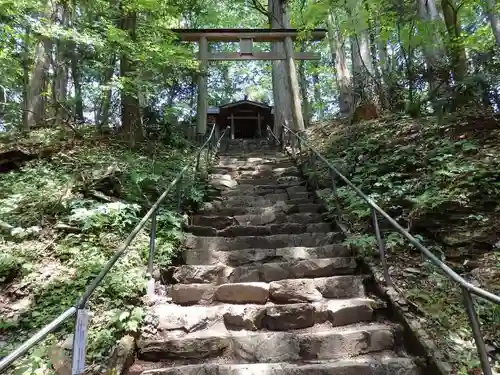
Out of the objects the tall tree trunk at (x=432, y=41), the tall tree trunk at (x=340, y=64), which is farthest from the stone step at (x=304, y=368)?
the tall tree trunk at (x=340, y=64)

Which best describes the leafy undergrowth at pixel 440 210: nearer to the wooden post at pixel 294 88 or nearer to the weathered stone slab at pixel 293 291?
the weathered stone slab at pixel 293 291

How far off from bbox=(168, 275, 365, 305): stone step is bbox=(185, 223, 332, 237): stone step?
127 cm

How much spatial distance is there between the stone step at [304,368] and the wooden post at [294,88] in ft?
25.0

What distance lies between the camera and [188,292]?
3.37 m

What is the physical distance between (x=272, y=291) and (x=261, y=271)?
1.18ft

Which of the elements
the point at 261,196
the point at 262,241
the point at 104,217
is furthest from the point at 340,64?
the point at 104,217

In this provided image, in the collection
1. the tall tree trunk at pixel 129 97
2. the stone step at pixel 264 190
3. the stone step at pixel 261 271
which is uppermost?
the tall tree trunk at pixel 129 97

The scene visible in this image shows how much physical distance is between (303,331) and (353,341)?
420mm

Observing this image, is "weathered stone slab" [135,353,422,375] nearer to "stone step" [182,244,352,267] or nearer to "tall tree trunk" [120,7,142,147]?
"stone step" [182,244,352,267]

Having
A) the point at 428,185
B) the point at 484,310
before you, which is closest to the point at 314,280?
the point at 484,310

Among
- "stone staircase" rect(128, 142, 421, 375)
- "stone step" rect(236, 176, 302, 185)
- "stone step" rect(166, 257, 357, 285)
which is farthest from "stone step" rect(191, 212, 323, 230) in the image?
"stone step" rect(236, 176, 302, 185)

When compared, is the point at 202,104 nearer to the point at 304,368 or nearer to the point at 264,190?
the point at 264,190

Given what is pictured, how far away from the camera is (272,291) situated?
332 cm

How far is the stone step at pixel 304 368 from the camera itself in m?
2.44
